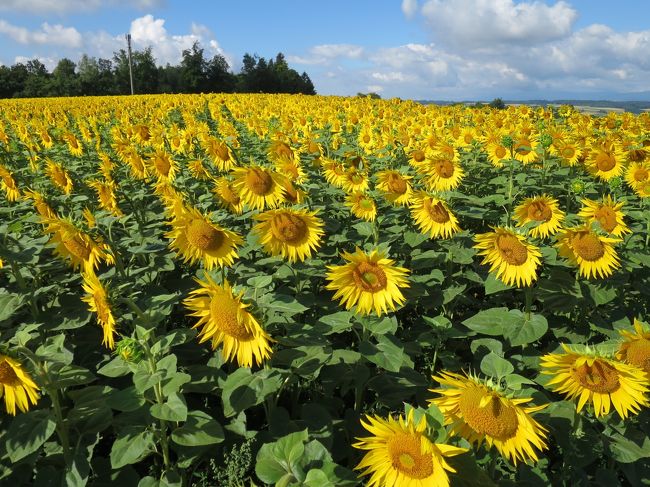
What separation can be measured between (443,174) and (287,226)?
293 cm

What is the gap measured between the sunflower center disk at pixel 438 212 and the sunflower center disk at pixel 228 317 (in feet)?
6.90

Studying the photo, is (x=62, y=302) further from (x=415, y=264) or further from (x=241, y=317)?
(x=415, y=264)

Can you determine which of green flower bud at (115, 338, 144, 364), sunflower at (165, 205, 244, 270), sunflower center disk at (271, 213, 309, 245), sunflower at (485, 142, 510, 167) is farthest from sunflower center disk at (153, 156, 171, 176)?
sunflower at (485, 142, 510, 167)

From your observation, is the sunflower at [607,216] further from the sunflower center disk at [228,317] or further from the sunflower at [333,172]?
the sunflower center disk at [228,317]

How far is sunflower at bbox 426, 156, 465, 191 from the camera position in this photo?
208 inches

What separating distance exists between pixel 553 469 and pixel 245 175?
9.95 feet

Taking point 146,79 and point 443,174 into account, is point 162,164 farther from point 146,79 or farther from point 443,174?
Result: point 146,79

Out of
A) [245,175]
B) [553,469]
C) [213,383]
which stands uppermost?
[245,175]

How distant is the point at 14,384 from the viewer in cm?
205

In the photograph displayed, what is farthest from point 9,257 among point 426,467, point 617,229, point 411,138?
point 411,138

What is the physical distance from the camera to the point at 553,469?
2959mm

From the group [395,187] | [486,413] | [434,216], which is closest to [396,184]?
[395,187]

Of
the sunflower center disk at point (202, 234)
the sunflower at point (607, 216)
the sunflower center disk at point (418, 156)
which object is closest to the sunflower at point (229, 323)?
the sunflower center disk at point (202, 234)

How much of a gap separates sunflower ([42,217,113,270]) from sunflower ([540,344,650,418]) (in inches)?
111
